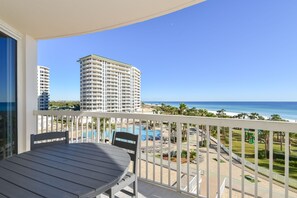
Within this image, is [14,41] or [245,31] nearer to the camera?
[14,41]

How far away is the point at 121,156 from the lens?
1.61 metres

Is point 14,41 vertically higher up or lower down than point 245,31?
lower down

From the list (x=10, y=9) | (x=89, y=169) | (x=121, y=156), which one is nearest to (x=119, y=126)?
(x=121, y=156)

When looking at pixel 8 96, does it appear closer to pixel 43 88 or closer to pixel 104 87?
pixel 43 88

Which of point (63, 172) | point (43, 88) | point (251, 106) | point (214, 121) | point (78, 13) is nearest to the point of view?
point (63, 172)

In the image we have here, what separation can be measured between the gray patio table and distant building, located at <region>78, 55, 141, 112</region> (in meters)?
4.20

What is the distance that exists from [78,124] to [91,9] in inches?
82.4

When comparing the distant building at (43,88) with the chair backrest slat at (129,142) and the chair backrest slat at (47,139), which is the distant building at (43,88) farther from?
the chair backrest slat at (129,142)

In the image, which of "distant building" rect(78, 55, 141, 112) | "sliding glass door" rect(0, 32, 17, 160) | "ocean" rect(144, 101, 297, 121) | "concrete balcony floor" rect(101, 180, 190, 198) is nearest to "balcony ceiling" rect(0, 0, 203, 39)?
"sliding glass door" rect(0, 32, 17, 160)

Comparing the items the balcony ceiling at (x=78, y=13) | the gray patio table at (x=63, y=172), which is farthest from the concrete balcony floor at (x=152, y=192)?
the balcony ceiling at (x=78, y=13)

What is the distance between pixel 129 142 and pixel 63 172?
0.81 meters

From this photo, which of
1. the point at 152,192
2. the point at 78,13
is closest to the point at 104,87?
the point at 78,13

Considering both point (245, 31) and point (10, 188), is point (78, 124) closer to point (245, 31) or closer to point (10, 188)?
point (10, 188)

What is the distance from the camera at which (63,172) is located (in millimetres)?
1286
